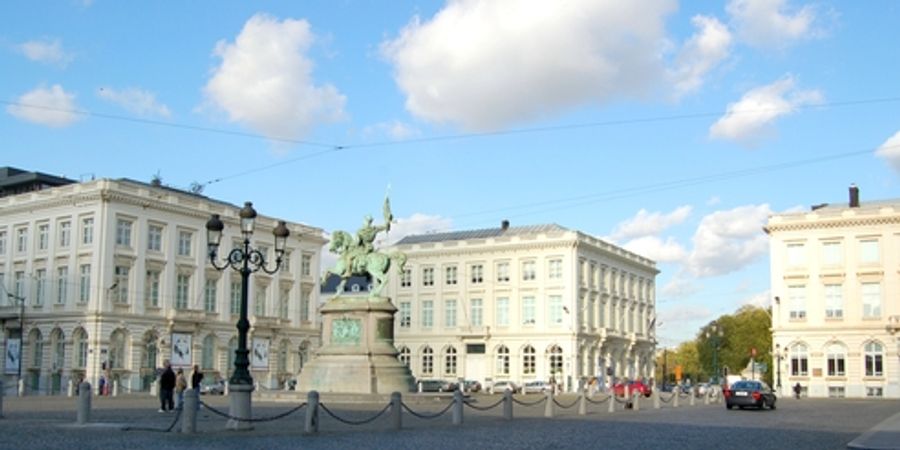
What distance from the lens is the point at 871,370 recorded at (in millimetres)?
69562

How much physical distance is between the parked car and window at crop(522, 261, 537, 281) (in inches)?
1797

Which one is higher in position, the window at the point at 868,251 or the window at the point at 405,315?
the window at the point at 868,251

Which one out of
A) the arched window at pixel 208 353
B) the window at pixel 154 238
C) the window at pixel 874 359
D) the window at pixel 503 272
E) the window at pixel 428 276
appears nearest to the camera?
the window at pixel 874 359

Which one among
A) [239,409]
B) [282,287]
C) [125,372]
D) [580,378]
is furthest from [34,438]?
[580,378]

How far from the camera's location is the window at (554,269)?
86.8 m

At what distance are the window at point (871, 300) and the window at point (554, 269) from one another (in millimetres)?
25569

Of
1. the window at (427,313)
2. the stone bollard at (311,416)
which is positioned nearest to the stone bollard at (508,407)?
the stone bollard at (311,416)

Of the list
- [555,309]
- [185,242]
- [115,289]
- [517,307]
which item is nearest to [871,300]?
[555,309]

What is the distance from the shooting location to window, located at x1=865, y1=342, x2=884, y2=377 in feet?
227

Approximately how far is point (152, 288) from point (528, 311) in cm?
3394

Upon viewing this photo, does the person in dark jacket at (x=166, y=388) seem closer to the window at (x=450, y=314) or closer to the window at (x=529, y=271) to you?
the window at (x=529, y=271)

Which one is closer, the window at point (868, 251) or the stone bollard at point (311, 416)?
the stone bollard at point (311, 416)

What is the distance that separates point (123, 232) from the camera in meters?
67.3

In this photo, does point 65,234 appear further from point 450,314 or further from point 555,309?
point 555,309
